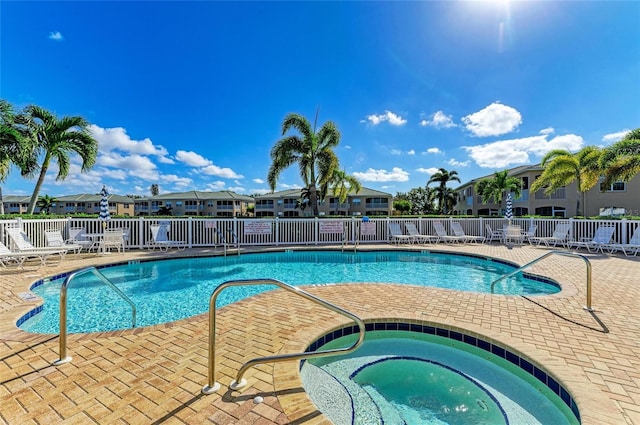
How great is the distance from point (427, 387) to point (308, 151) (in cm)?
1308

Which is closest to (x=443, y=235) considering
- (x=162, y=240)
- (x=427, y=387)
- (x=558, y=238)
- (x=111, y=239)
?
(x=558, y=238)

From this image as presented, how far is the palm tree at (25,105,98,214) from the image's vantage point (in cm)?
1230

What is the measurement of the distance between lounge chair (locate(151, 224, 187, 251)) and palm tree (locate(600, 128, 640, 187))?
711 inches

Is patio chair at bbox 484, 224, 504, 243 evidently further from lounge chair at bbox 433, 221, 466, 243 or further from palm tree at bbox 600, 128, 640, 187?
palm tree at bbox 600, 128, 640, 187

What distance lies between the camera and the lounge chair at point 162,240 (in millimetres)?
11070

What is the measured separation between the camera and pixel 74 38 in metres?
10.4

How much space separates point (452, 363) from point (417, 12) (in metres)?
11.2

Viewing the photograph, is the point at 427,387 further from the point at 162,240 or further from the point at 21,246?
the point at 162,240

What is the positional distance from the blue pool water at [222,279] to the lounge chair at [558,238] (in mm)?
4575

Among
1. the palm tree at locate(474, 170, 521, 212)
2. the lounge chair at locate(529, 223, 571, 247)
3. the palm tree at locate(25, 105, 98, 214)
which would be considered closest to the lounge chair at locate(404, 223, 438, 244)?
the lounge chair at locate(529, 223, 571, 247)

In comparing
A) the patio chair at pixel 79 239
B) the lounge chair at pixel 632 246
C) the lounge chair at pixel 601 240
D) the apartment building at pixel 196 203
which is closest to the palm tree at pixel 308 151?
the patio chair at pixel 79 239

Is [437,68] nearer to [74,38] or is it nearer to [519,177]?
[74,38]

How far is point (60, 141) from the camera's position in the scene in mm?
12656

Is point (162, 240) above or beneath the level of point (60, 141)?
beneath
